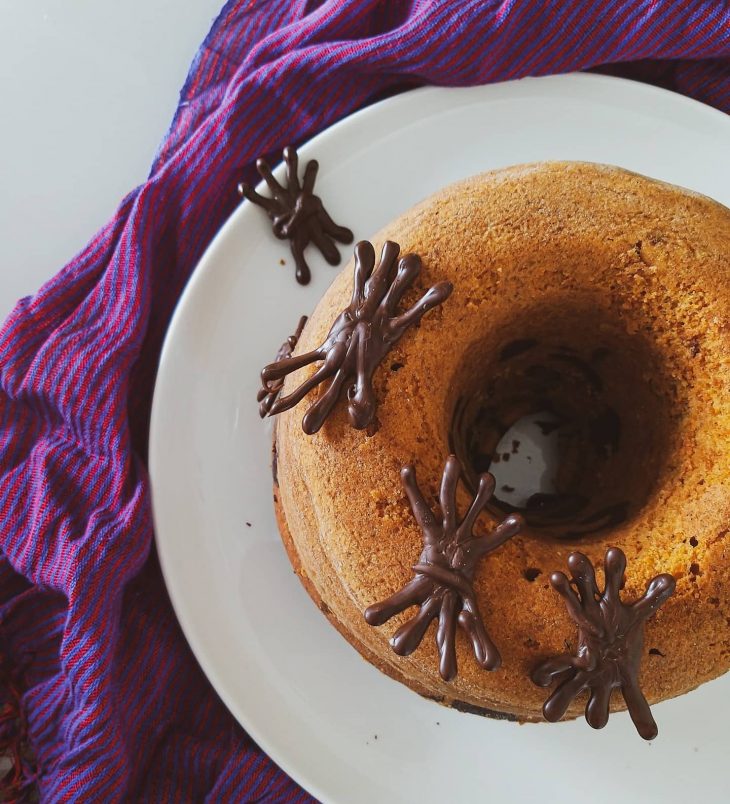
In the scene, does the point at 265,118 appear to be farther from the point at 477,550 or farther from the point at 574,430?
the point at 477,550

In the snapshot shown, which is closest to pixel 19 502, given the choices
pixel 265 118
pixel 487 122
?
pixel 265 118

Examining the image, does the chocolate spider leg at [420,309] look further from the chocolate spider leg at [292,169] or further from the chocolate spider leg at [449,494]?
the chocolate spider leg at [292,169]

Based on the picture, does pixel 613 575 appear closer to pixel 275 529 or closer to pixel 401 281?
pixel 401 281

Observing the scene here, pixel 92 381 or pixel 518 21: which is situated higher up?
pixel 518 21

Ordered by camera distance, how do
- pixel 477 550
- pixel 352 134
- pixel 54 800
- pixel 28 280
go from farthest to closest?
pixel 28 280, pixel 352 134, pixel 54 800, pixel 477 550

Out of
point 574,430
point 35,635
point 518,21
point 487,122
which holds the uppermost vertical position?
point 518,21

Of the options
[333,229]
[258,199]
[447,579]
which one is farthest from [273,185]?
[447,579]

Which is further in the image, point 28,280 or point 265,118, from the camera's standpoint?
point 28,280
